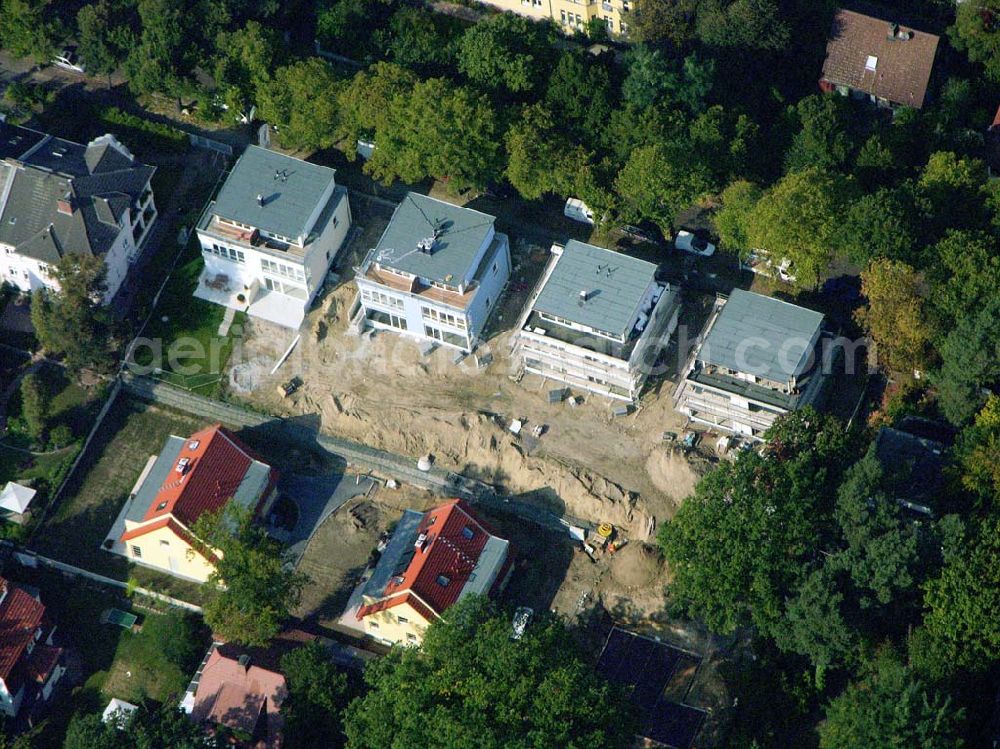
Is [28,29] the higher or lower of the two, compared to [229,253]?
higher

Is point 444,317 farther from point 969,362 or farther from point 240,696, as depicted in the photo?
point 969,362

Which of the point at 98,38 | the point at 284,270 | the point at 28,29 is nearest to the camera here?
the point at 284,270

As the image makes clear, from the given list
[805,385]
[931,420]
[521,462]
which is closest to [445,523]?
[521,462]

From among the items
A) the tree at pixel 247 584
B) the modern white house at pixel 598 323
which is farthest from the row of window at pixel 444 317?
the tree at pixel 247 584

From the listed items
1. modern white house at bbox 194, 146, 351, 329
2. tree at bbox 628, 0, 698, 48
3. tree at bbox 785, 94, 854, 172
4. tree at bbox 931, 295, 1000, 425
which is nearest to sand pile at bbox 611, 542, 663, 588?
tree at bbox 931, 295, 1000, 425

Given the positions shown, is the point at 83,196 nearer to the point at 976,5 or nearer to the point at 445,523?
the point at 445,523

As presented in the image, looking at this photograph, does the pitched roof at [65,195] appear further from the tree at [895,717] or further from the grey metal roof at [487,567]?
the tree at [895,717]

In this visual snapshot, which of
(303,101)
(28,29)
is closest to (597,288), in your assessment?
(303,101)
